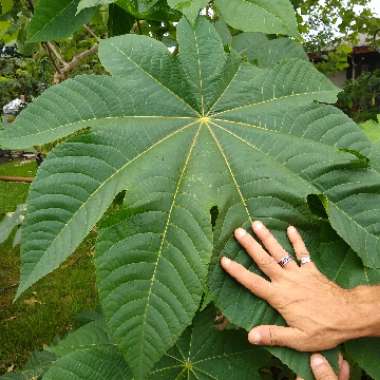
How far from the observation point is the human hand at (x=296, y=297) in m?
0.91

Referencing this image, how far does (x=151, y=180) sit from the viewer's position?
933 millimetres

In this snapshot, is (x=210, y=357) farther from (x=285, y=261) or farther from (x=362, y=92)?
(x=362, y=92)

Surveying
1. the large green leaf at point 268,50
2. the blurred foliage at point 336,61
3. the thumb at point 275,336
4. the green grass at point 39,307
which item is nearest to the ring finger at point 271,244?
the thumb at point 275,336

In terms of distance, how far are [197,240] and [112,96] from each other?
1.09 feet

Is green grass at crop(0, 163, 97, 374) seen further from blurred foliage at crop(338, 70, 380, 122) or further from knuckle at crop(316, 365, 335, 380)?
knuckle at crop(316, 365, 335, 380)

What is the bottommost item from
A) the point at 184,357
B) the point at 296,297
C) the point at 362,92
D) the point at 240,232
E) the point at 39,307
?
the point at 39,307

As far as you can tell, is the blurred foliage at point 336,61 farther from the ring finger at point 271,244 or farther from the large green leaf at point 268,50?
the ring finger at point 271,244

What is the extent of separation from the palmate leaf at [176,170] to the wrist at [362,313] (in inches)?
4.5

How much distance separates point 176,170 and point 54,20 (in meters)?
0.50

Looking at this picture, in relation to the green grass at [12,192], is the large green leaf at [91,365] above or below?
above

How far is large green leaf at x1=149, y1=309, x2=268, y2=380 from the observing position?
3.83 ft

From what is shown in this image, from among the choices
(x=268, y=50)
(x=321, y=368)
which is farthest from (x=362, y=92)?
(x=321, y=368)

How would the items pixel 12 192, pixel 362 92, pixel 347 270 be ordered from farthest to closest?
pixel 12 192 < pixel 362 92 < pixel 347 270

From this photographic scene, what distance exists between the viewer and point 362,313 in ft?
3.29
